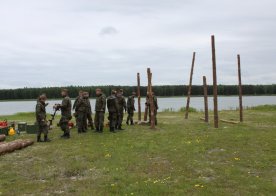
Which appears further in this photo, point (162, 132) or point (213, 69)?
point (213, 69)

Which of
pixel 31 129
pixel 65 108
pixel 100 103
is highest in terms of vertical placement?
pixel 100 103

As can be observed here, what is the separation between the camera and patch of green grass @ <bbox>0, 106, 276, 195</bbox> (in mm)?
10680

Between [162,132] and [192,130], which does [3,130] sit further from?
[192,130]

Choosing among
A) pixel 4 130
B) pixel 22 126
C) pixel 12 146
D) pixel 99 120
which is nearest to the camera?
pixel 12 146

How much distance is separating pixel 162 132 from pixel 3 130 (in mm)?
8100

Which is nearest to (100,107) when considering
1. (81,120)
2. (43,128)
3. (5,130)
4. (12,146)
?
(81,120)

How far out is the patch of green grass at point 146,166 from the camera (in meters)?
10.7

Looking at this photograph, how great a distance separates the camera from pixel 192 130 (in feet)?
74.3

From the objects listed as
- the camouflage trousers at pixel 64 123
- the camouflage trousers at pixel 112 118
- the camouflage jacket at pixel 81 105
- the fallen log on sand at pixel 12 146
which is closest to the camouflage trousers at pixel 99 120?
the camouflage trousers at pixel 112 118

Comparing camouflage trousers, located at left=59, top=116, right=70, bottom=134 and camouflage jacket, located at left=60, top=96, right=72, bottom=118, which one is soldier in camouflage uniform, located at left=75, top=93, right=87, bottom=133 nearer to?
camouflage jacket, located at left=60, top=96, right=72, bottom=118

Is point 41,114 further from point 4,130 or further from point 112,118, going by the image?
point 112,118

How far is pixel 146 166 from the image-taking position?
520 inches

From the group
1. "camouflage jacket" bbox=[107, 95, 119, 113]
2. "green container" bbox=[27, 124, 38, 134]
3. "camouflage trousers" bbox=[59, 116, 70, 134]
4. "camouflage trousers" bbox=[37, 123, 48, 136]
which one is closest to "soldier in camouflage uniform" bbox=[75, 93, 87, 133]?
"camouflage jacket" bbox=[107, 95, 119, 113]

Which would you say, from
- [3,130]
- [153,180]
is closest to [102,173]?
[153,180]
